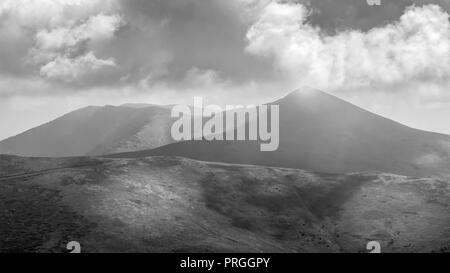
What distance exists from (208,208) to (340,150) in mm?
113802

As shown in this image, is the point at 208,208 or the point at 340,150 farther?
the point at 340,150

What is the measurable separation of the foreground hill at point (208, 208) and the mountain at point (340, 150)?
5943cm

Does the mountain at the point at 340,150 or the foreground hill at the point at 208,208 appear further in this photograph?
the mountain at the point at 340,150

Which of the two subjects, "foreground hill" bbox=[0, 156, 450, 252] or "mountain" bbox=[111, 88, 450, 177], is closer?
"foreground hill" bbox=[0, 156, 450, 252]

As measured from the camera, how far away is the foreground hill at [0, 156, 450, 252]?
4800 centimetres

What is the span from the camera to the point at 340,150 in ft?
552

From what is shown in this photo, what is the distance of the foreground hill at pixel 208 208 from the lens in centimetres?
4800

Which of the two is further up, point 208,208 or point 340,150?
point 340,150

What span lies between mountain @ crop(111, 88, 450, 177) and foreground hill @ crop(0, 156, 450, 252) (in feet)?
195

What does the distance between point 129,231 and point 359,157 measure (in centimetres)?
12721

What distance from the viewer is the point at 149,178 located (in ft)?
235
